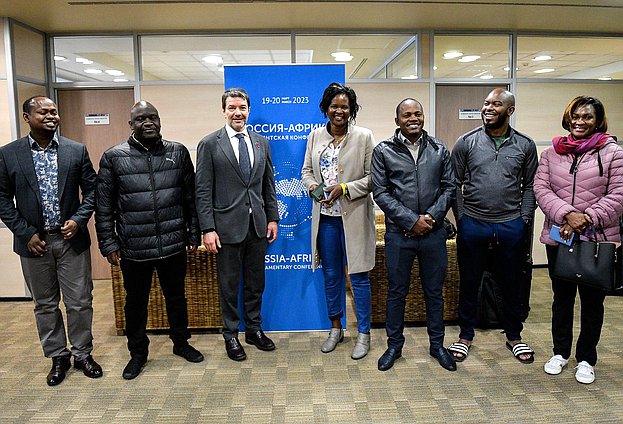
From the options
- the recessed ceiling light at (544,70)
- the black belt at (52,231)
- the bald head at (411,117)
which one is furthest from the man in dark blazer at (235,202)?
the recessed ceiling light at (544,70)

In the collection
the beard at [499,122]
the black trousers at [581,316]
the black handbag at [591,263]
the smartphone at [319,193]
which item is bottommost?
the black trousers at [581,316]

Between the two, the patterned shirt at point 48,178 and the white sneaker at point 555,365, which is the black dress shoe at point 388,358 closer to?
the white sneaker at point 555,365

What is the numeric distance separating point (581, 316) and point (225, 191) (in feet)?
7.29

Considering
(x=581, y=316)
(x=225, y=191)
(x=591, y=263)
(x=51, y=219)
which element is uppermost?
(x=225, y=191)

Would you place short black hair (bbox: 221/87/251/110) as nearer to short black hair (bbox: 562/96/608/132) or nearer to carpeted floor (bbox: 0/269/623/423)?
carpeted floor (bbox: 0/269/623/423)

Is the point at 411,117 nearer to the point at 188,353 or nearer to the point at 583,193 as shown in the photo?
the point at 583,193

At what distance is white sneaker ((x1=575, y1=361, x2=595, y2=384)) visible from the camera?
2.64 m

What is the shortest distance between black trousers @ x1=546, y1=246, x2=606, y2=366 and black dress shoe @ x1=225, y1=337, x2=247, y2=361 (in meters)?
1.92

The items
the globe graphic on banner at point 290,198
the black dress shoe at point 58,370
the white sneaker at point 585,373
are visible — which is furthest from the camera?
the globe graphic on banner at point 290,198

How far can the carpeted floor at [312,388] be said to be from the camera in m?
2.39

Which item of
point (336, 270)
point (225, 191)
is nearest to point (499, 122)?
point (336, 270)

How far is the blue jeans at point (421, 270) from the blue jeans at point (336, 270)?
0.23 meters

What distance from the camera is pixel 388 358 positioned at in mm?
2889

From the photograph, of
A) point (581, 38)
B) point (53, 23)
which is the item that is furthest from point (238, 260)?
point (581, 38)
